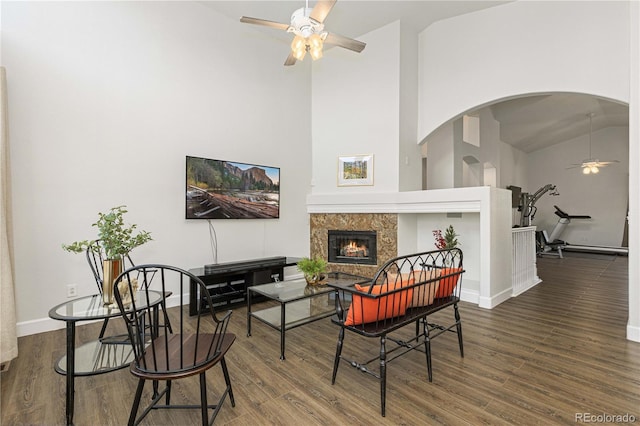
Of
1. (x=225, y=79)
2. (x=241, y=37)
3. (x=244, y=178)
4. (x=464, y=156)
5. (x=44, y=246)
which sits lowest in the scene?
(x=44, y=246)

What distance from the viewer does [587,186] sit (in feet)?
33.7

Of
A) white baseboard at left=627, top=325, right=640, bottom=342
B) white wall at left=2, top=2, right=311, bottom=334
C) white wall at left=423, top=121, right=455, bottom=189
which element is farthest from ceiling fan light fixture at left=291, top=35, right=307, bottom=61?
white baseboard at left=627, top=325, right=640, bottom=342

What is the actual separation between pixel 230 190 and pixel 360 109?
265 cm

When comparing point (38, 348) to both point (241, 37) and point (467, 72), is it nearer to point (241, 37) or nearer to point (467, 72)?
point (241, 37)

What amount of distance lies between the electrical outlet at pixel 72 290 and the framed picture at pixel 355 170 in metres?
3.96

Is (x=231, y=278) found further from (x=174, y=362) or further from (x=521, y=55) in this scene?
(x=521, y=55)

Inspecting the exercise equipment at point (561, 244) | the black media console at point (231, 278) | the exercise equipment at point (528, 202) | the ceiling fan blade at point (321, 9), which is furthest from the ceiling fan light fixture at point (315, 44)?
the exercise equipment at point (561, 244)

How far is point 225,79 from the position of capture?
4570 millimetres

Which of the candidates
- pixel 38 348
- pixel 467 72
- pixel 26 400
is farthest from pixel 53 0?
pixel 467 72

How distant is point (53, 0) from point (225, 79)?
1966mm

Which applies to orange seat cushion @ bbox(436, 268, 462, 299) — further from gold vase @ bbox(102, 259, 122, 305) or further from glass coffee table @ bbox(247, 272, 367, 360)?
gold vase @ bbox(102, 259, 122, 305)

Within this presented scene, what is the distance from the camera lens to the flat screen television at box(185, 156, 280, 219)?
4.21 meters

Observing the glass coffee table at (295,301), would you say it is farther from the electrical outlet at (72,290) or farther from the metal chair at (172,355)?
the electrical outlet at (72,290)

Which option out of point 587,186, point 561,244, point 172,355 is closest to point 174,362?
point 172,355
